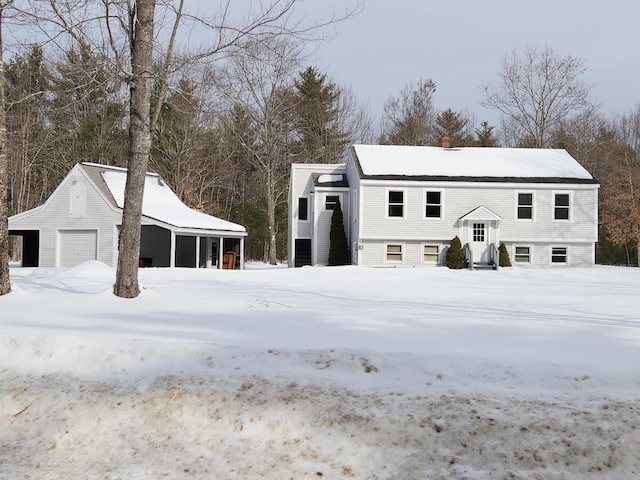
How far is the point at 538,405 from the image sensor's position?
16.7ft

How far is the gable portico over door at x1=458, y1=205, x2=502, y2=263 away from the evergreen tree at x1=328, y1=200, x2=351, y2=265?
18.7 ft

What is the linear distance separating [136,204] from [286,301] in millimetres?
3411

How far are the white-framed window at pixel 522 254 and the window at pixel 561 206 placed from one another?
6.47 feet

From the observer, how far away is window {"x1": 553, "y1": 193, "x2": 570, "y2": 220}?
27844mm

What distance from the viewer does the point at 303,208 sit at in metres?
32.5

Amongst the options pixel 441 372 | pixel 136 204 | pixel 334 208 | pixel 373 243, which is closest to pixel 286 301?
pixel 136 204

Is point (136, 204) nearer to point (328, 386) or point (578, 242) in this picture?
point (328, 386)

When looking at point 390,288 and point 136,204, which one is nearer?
point 136,204

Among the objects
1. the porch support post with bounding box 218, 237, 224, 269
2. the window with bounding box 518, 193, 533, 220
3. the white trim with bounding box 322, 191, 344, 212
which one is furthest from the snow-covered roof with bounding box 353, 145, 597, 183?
the porch support post with bounding box 218, 237, 224, 269

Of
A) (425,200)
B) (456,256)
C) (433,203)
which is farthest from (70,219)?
(456,256)

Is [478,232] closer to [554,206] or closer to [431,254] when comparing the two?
[431,254]

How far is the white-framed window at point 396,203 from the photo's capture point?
27.3 m

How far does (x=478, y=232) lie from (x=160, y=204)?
15.6 meters

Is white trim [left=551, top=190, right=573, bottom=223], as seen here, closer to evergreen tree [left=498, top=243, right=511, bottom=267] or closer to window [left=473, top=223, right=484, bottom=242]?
evergreen tree [left=498, top=243, right=511, bottom=267]
